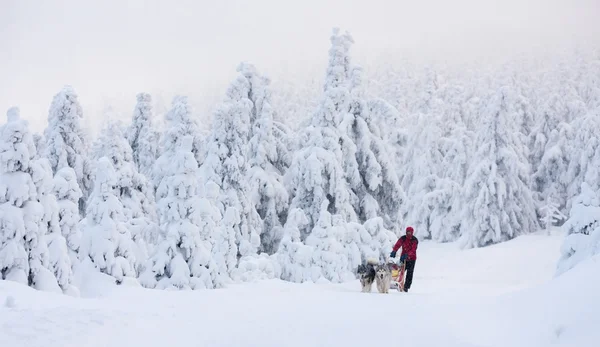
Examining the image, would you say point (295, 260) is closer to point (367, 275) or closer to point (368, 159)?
point (368, 159)

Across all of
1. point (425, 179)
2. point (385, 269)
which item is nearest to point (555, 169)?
point (425, 179)

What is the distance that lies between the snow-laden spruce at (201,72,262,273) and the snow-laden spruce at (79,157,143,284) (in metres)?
10.00

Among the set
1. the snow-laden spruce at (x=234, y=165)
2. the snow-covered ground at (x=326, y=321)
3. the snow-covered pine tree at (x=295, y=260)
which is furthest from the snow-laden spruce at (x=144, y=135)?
the snow-covered ground at (x=326, y=321)

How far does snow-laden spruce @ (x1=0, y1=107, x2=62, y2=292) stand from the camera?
12.5 meters

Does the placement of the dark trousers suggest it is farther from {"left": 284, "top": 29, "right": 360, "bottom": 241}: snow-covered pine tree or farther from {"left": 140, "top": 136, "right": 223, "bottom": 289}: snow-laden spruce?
{"left": 284, "top": 29, "right": 360, "bottom": 241}: snow-covered pine tree

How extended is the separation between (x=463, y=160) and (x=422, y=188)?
4.19m

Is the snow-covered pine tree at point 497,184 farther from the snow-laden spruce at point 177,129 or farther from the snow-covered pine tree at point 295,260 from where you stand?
the snow-laden spruce at point 177,129

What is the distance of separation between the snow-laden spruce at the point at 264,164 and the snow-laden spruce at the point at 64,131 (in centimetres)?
901

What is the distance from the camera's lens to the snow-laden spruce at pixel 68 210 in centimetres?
1516

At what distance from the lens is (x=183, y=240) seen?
17.2m

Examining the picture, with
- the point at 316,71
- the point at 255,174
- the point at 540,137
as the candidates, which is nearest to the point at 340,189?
the point at 255,174

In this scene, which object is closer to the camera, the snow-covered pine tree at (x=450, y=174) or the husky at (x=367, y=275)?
the husky at (x=367, y=275)

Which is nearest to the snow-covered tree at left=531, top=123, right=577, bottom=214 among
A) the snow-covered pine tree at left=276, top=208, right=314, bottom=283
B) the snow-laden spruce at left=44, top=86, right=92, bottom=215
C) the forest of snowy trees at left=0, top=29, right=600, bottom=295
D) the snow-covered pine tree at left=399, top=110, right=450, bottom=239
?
the forest of snowy trees at left=0, top=29, right=600, bottom=295

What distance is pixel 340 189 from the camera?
1018 inches
